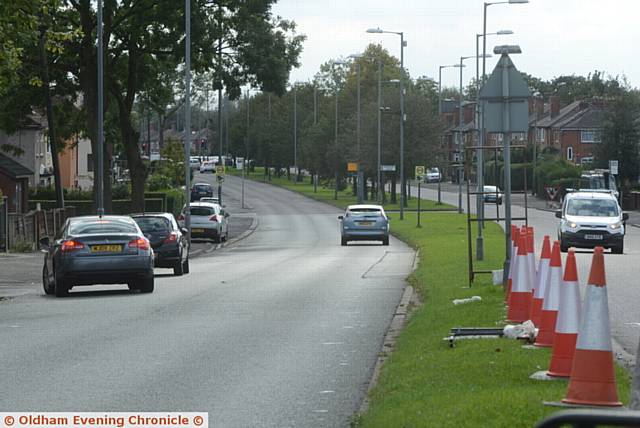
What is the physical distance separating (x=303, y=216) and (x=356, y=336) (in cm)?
6734

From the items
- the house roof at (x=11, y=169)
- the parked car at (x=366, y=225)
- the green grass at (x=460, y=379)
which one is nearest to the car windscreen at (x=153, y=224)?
the green grass at (x=460, y=379)

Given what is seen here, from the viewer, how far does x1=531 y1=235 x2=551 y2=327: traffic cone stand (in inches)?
488

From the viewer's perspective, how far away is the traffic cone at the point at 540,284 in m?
12.4

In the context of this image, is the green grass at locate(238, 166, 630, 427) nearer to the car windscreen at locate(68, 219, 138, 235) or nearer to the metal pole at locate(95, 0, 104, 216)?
the car windscreen at locate(68, 219, 138, 235)

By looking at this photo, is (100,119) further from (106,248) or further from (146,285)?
(106,248)

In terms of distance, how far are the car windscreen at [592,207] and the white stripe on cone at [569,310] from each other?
30.7 metres

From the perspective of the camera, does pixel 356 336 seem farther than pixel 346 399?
→ Yes

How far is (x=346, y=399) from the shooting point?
406 inches

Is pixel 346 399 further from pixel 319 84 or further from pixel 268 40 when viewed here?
pixel 319 84

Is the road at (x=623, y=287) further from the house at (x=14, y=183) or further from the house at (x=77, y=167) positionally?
the house at (x=77, y=167)

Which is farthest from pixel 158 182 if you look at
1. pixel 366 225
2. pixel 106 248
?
pixel 106 248

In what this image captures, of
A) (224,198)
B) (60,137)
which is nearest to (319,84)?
(224,198)


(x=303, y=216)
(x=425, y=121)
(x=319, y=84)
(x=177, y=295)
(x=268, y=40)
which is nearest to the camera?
(x=177, y=295)

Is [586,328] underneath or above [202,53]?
underneath
